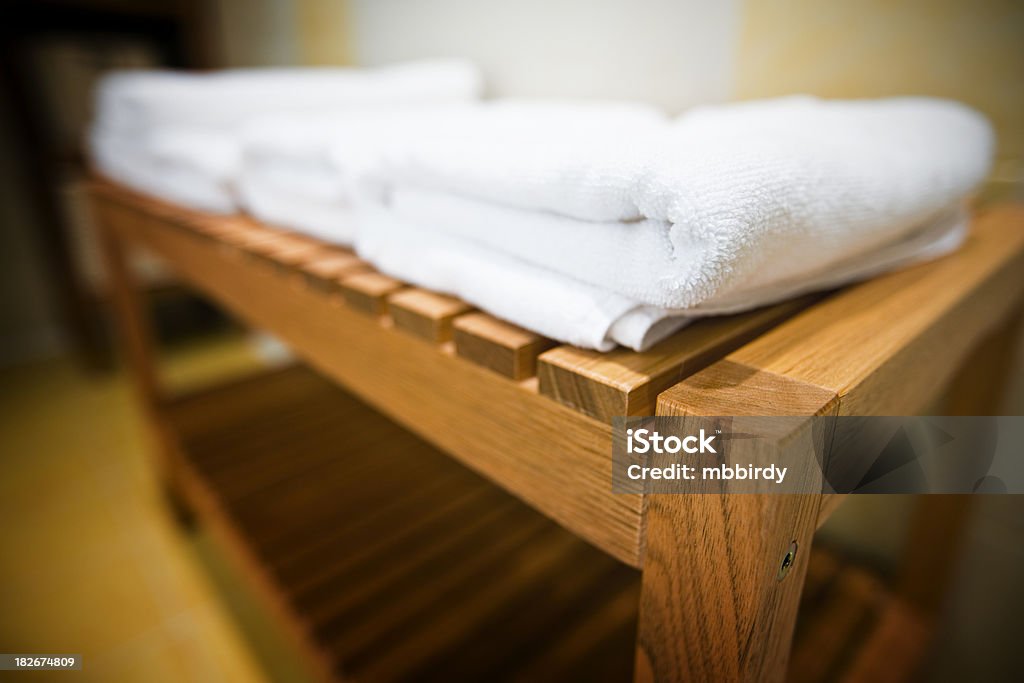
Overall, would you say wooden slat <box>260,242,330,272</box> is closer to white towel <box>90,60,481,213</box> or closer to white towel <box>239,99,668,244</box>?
white towel <box>239,99,668,244</box>

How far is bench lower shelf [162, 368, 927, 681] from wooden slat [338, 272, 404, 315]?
0.34 meters

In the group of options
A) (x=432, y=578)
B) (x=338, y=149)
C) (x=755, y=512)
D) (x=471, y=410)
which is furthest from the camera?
(x=432, y=578)

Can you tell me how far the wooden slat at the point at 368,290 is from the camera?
33 cm

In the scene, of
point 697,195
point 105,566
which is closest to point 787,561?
point 697,195

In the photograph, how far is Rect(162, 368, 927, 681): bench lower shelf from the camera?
51cm

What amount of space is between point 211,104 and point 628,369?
23.8 inches

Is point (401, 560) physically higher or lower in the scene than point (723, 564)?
lower

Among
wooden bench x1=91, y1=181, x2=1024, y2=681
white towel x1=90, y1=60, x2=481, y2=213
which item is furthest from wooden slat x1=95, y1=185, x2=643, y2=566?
white towel x1=90, y1=60, x2=481, y2=213

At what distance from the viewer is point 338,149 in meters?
0.39

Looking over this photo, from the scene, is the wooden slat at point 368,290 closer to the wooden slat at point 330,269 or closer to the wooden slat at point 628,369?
the wooden slat at point 330,269

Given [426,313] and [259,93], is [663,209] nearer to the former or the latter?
[426,313]

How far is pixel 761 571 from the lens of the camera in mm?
186

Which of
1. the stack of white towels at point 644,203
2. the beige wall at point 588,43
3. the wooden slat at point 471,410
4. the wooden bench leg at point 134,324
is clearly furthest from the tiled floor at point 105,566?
the beige wall at point 588,43

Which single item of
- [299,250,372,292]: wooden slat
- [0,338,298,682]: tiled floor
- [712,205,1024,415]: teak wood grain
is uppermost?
[299,250,372,292]: wooden slat
